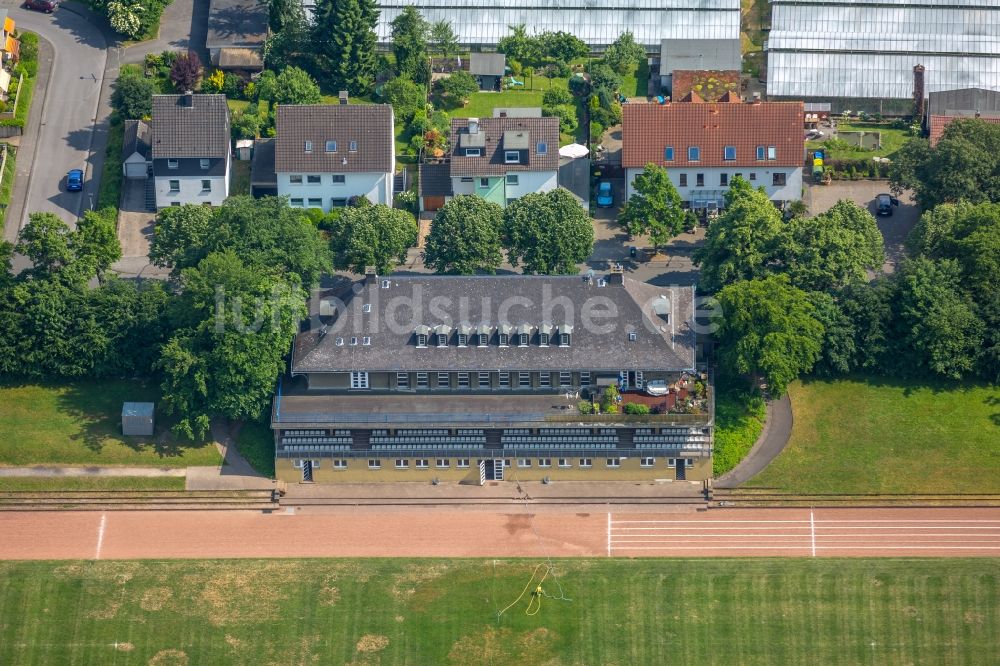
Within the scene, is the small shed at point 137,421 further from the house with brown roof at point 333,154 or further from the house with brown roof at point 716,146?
the house with brown roof at point 716,146

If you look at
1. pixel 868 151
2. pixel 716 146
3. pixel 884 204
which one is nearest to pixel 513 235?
pixel 716 146

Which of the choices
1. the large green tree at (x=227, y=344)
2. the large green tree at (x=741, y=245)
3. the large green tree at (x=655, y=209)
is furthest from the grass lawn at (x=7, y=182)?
the large green tree at (x=741, y=245)

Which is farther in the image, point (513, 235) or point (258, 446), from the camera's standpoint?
point (513, 235)

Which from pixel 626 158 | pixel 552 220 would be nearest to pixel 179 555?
pixel 552 220

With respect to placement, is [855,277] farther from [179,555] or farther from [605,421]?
[179,555]

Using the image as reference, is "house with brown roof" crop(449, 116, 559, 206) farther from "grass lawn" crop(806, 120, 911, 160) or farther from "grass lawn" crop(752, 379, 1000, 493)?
"grass lawn" crop(752, 379, 1000, 493)

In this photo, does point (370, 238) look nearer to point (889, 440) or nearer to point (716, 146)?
point (716, 146)

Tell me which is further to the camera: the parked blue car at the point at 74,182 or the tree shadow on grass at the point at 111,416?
the parked blue car at the point at 74,182

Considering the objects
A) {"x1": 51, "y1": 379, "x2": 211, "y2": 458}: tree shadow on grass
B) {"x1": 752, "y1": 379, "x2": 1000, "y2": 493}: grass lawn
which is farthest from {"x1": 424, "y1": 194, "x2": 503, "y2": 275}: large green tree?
{"x1": 752, "y1": 379, "x2": 1000, "y2": 493}: grass lawn
